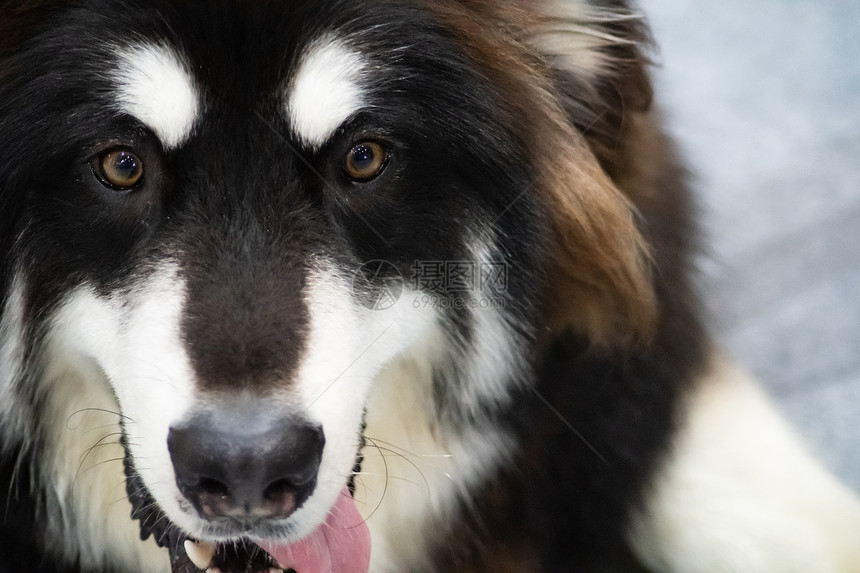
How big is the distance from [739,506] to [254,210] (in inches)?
46.7

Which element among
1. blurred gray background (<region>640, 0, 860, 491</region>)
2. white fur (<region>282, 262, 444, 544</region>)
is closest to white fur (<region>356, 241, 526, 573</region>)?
white fur (<region>282, 262, 444, 544</region>)

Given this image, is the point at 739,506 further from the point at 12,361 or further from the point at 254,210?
the point at 12,361

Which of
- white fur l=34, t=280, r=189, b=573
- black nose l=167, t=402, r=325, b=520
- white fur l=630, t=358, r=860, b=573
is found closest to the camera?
black nose l=167, t=402, r=325, b=520

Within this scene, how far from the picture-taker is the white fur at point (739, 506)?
75.1 inches

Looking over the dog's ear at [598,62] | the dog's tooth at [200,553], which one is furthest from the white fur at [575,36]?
the dog's tooth at [200,553]

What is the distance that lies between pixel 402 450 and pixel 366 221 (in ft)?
1.47

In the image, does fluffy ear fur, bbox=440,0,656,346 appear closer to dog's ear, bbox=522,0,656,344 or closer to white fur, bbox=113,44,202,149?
dog's ear, bbox=522,0,656,344

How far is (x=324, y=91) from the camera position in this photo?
→ 135cm

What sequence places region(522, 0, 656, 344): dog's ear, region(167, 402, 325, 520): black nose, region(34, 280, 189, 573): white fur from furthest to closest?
→ region(522, 0, 656, 344): dog's ear < region(34, 280, 189, 573): white fur < region(167, 402, 325, 520): black nose

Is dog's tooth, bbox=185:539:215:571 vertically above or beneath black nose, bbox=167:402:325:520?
beneath

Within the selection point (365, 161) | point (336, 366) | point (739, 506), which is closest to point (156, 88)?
point (365, 161)

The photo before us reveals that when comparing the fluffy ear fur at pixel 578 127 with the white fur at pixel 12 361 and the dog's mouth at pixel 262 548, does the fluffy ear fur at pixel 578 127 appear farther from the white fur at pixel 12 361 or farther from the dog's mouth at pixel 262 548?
the white fur at pixel 12 361

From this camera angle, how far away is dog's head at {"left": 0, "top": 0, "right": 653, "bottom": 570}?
1263 millimetres

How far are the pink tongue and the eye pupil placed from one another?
58 cm
